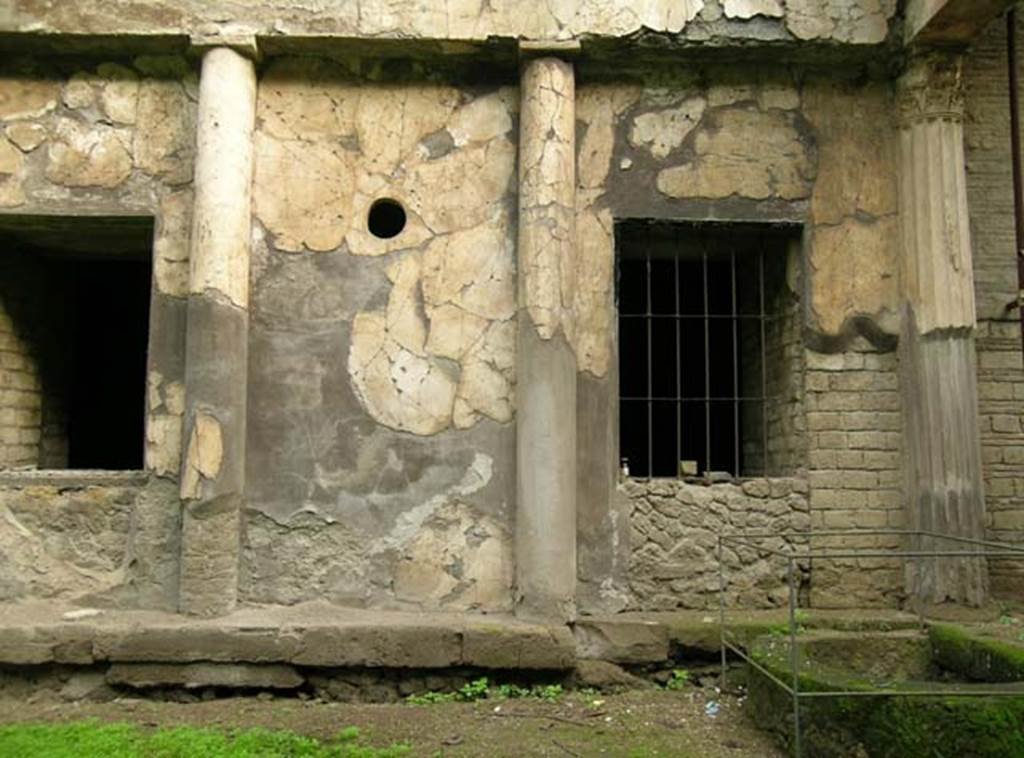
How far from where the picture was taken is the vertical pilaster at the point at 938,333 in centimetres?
548

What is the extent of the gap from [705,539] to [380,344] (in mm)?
2302

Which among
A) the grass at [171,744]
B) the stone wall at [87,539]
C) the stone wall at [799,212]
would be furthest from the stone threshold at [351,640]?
the stone wall at [799,212]

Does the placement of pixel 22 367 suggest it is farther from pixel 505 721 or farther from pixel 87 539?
pixel 505 721

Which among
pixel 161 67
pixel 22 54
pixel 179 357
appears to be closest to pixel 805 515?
pixel 179 357

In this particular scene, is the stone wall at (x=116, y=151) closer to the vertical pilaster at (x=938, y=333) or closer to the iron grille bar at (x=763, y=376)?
the iron grille bar at (x=763, y=376)

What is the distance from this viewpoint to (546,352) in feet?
18.1

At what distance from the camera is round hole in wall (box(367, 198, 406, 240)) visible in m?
5.88

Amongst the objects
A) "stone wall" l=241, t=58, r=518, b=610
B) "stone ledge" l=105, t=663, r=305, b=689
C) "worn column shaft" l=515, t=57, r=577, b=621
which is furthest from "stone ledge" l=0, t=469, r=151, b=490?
"worn column shaft" l=515, t=57, r=577, b=621

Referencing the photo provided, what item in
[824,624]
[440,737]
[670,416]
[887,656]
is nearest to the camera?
[440,737]

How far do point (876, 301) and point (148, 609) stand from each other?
15.7 ft

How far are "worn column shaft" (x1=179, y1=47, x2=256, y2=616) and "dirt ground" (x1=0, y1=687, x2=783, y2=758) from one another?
0.70 meters

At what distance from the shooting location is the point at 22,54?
19.2ft

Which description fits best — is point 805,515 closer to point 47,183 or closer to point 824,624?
point 824,624

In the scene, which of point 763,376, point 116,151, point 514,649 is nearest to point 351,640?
point 514,649
